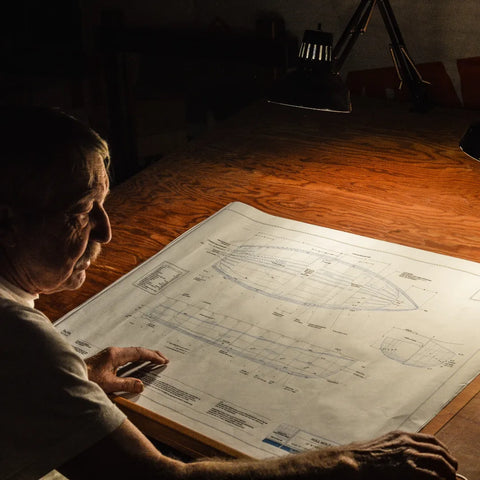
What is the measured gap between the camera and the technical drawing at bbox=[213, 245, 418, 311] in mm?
1494

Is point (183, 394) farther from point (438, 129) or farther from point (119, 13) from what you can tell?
point (119, 13)

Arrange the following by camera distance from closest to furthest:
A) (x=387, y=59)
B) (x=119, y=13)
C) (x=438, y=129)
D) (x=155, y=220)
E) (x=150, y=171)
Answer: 1. (x=155, y=220)
2. (x=150, y=171)
3. (x=438, y=129)
4. (x=387, y=59)
5. (x=119, y=13)

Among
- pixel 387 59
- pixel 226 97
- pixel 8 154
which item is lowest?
pixel 226 97

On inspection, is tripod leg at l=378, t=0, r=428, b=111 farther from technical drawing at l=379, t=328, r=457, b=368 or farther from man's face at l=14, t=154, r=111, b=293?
man's face at l=14, t=154, r=111, b=293

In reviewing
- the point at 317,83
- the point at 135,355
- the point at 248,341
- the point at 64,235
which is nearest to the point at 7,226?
the point at 64,235

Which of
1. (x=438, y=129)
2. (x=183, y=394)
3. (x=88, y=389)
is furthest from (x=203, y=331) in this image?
(x=438, y=129)

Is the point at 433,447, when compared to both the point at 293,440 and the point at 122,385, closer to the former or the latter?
the point at 293,440

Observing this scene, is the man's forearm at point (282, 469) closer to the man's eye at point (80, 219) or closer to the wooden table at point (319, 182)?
the man's eye at point (80, 219)

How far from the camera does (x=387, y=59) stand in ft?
8.96

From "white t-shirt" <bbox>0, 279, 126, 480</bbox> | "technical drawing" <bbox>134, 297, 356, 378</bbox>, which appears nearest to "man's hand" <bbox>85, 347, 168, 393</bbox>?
"technical drawing" <bbox>134, 297, 356, 378</bbox>

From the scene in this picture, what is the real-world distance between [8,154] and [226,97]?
222 centimetres

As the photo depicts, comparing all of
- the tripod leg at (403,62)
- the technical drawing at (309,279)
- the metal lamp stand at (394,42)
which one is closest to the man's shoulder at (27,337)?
the technical drawing at (309,279)

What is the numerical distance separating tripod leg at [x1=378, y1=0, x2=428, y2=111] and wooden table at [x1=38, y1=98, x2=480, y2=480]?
0.07m

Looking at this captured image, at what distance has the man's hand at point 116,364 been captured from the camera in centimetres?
126
